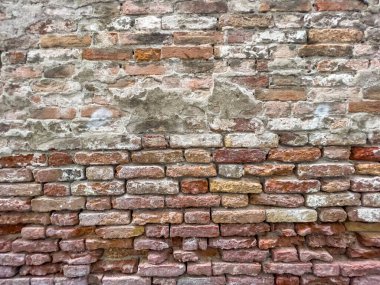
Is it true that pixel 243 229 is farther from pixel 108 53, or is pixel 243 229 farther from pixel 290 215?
pixel 108 53

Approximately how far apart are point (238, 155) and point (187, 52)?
26.5 inches

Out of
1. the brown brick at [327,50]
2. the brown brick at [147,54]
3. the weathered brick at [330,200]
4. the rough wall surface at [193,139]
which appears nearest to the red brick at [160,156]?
the rough wall surface at [193,139]

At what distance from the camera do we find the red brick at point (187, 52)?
1.82 metres

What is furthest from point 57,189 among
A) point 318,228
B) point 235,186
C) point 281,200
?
point 318,228

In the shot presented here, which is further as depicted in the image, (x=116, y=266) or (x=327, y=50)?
(x=116, y=266)

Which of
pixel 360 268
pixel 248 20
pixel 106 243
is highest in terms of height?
pixel 248 20

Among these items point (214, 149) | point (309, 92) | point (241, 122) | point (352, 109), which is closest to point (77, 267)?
point (214, 149)

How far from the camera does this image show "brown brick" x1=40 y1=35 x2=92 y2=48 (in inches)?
72.2

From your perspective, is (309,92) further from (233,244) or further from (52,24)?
(52,24)

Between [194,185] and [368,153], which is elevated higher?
[368,153]

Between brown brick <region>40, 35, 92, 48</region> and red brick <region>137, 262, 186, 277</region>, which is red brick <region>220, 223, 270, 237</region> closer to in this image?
red brick <region>137, 262, 186, 277</region>

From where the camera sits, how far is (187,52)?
1.82 meters

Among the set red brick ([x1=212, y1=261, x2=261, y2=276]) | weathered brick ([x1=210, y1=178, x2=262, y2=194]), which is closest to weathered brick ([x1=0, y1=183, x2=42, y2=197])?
weathered brick ([x1=210, y1=178, x2=262, y2=194])

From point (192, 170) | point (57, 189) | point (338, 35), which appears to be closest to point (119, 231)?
point (57, 189)
